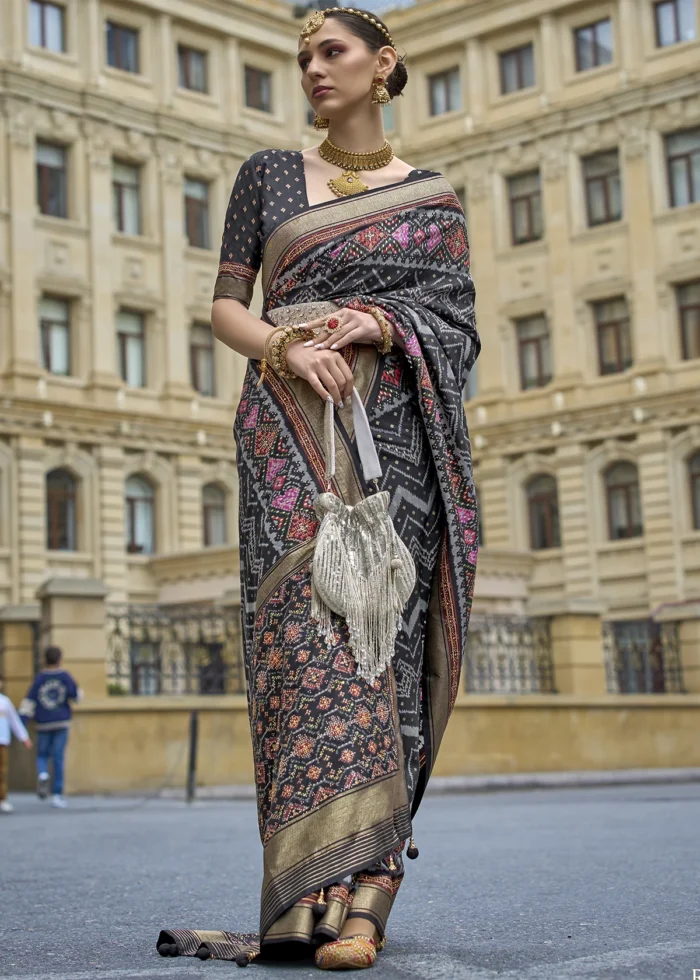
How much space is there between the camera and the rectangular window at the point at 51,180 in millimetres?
35125

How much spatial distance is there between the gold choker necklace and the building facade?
1130 inches

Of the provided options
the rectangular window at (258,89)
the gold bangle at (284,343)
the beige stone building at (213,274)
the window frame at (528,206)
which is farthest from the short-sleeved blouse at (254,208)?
the rectangular window at (258,89)

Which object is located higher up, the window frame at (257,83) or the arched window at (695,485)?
the window frame at (257,83)

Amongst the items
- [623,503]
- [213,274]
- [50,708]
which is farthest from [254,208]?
[213,274]

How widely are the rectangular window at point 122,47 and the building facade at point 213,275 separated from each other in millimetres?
87

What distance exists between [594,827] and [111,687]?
10500 millimetres

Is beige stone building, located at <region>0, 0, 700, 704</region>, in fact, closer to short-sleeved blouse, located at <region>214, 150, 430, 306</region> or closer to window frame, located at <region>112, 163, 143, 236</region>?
window frame, located at <region>112, 163, 143, 236</region>

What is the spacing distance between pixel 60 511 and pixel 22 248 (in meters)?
5.66

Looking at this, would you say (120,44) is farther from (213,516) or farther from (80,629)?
(80,629)

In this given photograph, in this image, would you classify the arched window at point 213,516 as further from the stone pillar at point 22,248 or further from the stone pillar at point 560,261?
the stone pillar at point 560,261

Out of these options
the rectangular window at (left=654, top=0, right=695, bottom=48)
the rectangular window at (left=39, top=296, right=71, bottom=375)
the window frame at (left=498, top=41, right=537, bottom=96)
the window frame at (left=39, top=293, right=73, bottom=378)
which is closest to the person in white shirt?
the window frame at (left=39, top=293, right=73, bottom=378)

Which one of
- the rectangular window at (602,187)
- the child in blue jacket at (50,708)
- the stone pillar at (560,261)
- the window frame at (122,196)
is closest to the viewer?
the child in blue jacket at (50,708)

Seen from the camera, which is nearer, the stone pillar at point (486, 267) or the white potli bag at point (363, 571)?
the white potli bag at point (363, 571)

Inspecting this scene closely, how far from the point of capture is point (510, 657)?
19.8 m
